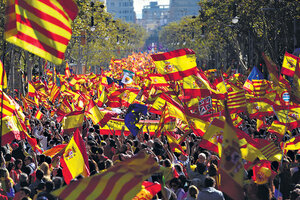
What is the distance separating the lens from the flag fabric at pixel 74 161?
28.0ft

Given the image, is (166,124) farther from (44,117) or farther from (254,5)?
(254,5)

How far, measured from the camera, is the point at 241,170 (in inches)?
242

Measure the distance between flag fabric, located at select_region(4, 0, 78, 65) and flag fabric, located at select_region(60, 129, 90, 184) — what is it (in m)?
2.02

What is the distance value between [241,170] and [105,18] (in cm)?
5213

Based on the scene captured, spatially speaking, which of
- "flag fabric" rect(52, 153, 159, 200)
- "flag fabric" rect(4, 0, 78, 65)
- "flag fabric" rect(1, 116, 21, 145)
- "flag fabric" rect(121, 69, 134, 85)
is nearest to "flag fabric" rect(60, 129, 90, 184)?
"flag fabric" rect(1, 116, 21, 145)

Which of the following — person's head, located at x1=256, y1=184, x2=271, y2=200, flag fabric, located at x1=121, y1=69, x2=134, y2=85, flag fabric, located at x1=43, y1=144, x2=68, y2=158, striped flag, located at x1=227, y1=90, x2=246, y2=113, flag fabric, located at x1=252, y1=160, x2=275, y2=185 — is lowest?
flag fabric, located at x1=121, y1=69, x2=134, y2=85

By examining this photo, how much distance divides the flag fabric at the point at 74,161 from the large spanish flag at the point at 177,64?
525 cm

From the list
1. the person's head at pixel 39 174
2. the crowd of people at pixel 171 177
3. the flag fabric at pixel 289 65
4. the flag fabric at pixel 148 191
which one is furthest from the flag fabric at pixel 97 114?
the flag fabric at pixel 148 191

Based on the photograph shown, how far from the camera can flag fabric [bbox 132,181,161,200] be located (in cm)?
649

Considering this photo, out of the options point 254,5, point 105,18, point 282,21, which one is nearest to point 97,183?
point 282,21

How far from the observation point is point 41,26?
7.19 meters

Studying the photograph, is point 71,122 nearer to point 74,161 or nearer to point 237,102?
point 237,102

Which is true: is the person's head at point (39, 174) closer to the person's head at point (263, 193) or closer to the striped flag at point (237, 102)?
the person's head at point (263, 193)

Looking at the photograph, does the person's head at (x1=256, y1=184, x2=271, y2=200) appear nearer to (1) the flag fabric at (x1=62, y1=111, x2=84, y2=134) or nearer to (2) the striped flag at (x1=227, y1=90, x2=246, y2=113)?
(2) the striped flag at (x1=227, y1=90, x2=246, y2=113)
